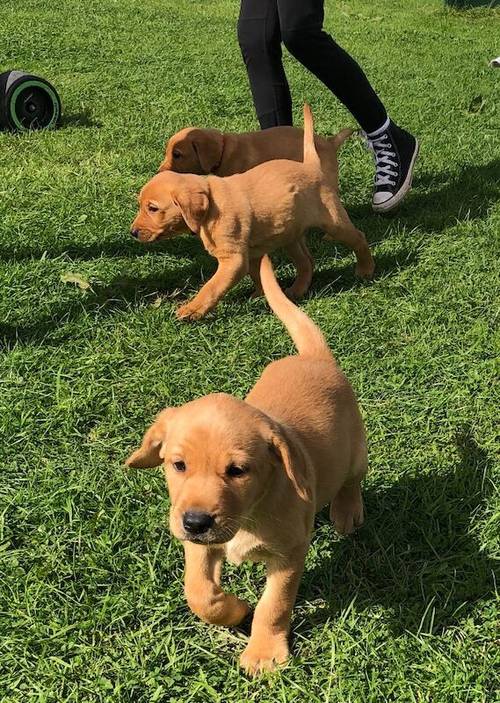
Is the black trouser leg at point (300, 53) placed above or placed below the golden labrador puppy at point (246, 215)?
above

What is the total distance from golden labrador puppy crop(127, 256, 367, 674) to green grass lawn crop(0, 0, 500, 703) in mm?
179

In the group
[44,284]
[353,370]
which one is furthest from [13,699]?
[44,284]

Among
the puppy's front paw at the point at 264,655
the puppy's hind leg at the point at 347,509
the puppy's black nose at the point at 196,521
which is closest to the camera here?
the puppy's black nose at the point at 196,521

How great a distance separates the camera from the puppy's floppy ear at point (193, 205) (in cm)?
342

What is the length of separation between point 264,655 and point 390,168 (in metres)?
3.27

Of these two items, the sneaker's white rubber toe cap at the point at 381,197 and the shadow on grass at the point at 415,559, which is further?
the sneaker's white rubber toe cap at the point at 381,197

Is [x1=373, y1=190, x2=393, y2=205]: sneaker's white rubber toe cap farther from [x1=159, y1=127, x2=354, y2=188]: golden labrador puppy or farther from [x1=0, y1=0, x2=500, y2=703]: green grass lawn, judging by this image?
[x1=159, y1=127, x2=354, y2=188]: golden labrador puppy

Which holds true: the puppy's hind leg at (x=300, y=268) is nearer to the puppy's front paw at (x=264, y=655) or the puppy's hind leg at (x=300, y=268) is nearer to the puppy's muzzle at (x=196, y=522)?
the puppy's front paw at (x=264, y=655)

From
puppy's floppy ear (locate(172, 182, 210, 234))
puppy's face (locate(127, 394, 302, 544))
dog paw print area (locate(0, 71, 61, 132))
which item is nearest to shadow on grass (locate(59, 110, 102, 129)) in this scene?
dog paw print area (locate(0, 71, 61, 132))

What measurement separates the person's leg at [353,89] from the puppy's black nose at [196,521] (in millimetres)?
2967

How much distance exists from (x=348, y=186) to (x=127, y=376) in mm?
2515

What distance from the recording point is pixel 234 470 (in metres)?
1.62

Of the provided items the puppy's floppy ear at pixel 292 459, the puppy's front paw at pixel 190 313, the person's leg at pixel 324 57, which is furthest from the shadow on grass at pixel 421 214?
the puppy's floppy ear at pixel 292 459

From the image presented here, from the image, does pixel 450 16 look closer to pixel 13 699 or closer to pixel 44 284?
pixel 44 284
